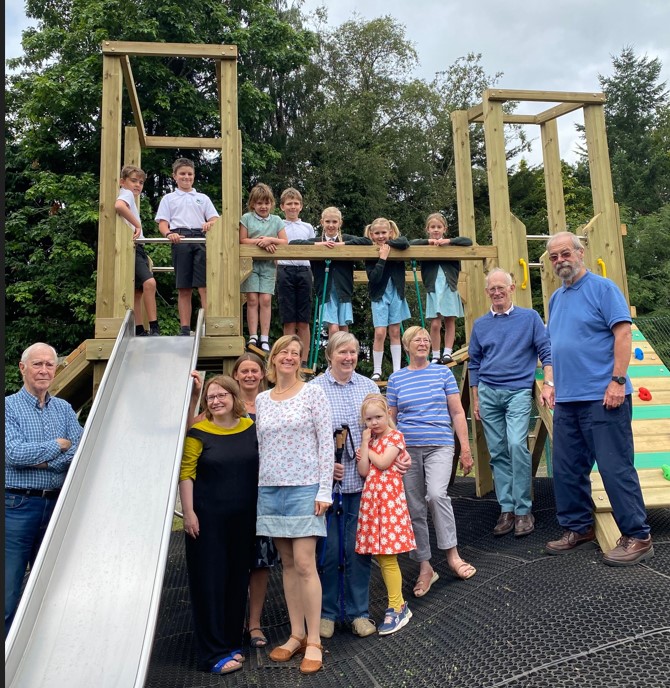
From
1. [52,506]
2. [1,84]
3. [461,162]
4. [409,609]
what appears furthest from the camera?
[461,162]

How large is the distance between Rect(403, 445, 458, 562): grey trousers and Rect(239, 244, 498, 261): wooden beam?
189 cm

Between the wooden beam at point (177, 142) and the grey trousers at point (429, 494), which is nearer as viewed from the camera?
the grey trousers at point (429, 494)

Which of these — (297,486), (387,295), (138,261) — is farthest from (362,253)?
(297,486)

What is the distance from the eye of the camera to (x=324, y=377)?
4.41 metres

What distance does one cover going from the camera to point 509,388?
505 centimetres

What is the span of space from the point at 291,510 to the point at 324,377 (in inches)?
36.7

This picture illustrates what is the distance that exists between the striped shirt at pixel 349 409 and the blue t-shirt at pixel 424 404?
1.14ft

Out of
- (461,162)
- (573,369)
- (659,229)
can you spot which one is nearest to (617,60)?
(659,229)

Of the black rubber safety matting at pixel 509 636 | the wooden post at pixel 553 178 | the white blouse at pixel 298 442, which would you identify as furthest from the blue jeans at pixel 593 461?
the wooden post at pixel 553 178

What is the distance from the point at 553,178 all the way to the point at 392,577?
18.2 ft

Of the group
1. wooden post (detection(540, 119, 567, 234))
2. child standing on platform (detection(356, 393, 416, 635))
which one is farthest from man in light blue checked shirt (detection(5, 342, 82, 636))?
wooden post (detection(540, 119, 567, 234))

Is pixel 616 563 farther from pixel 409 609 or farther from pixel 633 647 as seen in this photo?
pixel 409 609

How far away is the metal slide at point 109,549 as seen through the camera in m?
3.21

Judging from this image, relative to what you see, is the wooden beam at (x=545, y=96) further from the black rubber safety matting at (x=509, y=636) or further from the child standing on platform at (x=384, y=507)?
the black rubber safety matting at (x=509, y=636)
